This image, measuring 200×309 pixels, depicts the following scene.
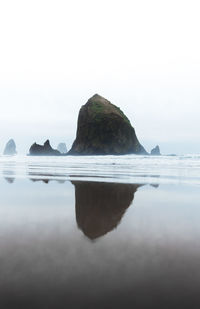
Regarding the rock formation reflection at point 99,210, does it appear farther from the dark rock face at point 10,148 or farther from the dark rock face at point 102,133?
the dark rock face at point 10,148

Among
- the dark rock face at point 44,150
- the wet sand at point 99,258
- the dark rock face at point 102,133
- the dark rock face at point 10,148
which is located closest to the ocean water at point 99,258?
the wet sand at point 99,258

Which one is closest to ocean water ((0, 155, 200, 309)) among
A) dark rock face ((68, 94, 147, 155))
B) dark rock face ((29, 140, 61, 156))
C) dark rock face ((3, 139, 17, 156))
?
dark rock face ((68, 94, 147, 155))

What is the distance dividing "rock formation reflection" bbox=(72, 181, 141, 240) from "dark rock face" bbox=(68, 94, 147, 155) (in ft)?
238

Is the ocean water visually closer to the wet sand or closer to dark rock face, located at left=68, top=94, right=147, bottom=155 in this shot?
the wet sand

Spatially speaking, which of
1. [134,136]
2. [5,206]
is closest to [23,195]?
[5,206]

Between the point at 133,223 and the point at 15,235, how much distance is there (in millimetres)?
1884

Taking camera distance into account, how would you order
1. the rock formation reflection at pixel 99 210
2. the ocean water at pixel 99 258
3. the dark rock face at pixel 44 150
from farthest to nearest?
the dark rock face at pixel 44 150, the rock formation reflection at pixel 99 210, the ocean water at pixel 99 258

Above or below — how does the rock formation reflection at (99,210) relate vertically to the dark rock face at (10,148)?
below

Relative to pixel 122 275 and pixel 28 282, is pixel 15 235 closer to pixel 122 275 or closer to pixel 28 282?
pixel 28 282

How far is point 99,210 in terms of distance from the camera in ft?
Result: 17.9

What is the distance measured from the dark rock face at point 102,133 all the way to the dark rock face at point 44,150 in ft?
34.7

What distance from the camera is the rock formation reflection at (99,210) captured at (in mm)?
4082

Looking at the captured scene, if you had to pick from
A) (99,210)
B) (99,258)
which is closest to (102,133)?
(99,210)

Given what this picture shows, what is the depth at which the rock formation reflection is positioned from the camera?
4.08 metres
